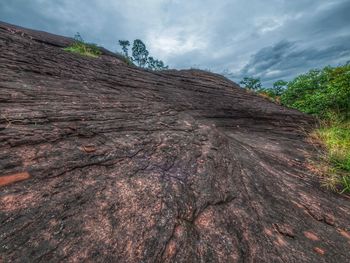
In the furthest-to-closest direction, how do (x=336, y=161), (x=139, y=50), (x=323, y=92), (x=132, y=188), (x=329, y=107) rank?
(x=139, y=50), (x=323, y=92), (x=329, y=107), (x=336, y=161), (x=132, y=188)

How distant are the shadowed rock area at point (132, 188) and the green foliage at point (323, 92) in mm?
6212

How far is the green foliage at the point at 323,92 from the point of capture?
357 inches

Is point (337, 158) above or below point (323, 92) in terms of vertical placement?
below

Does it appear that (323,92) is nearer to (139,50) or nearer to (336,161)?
(336,161)

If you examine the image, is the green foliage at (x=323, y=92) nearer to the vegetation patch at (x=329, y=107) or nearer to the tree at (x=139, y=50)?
the vegetation patch at (x=329, y=107)

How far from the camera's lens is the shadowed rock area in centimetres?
170

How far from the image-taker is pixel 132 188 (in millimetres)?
2283

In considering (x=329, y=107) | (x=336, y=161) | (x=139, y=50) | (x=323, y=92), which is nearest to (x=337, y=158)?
(x=336, y=161)

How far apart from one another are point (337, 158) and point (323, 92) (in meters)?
7.01

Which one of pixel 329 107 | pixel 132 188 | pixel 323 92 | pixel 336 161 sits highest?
pixel 323 92

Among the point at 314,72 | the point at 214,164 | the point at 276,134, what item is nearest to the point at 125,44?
the point at 314,72

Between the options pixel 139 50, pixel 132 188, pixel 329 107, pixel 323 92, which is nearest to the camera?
pixel 132 188

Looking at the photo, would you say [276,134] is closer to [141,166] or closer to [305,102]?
[305,102]

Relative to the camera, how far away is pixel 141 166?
268 cm
